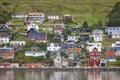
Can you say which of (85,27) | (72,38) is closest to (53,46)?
(72,38)

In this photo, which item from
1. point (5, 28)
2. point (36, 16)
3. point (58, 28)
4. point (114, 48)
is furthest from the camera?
point (36, 16)

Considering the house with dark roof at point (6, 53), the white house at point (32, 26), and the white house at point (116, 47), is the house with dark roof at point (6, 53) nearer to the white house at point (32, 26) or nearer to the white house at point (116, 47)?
the white house at point (32, 26)

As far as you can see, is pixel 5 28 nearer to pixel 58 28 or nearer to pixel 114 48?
pixel 58 28

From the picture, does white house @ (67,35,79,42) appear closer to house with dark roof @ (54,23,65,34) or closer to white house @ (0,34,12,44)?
house with dark roof @ (54,23,65,34)

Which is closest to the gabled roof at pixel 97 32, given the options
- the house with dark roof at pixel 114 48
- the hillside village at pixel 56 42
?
the hillside village at pixel 56 42

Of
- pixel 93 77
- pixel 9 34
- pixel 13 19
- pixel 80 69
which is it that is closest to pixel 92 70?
pixel 80 69

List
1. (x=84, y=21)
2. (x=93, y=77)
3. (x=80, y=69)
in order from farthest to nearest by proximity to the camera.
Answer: (x=84, y=21) → (x=80, y=69) → (x=93, y=77)

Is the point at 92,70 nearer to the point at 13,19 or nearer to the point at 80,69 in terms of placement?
the point at 80,69
